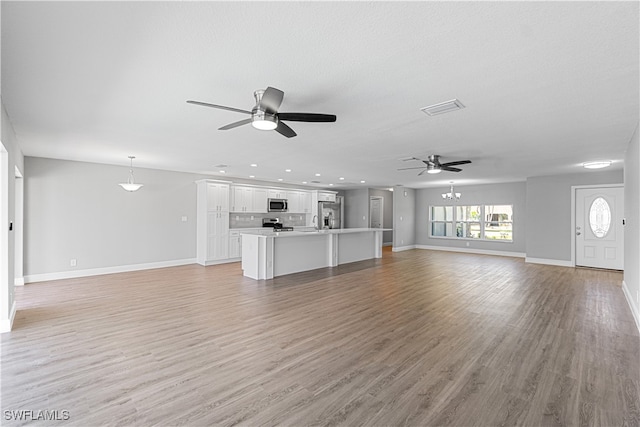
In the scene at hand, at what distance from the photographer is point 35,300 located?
185 inches

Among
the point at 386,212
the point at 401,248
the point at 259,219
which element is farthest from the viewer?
the point at 386,212

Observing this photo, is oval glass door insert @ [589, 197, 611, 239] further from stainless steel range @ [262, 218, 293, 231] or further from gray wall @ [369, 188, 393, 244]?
stainless steel range @ [262, 218, 293, 231]

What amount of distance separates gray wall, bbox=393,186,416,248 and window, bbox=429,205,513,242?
2.38ft

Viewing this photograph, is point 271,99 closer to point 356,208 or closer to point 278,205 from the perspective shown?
point 278,205

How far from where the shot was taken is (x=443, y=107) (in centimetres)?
310

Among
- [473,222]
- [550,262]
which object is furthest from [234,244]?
[550,262]

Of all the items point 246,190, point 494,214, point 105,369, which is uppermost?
point 246,190

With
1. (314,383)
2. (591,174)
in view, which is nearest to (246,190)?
(314,383)

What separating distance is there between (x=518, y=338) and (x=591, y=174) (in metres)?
Result: 6.75

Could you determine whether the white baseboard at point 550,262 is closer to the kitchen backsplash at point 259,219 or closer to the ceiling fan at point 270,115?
the kitchen backsplash at point 259,219

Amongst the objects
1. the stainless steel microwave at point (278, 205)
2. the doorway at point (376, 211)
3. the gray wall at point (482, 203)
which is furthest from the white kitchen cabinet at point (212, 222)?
the gray wall at point (482, 203)

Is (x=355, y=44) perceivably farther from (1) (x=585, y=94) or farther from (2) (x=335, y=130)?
(1) (x=585, y=94)

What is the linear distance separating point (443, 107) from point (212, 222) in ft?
21.8

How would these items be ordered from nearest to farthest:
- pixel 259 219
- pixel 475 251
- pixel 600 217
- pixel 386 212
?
pixel 600 217 → pixel 259 219 → pixel 475 251 → pixel 386 212
